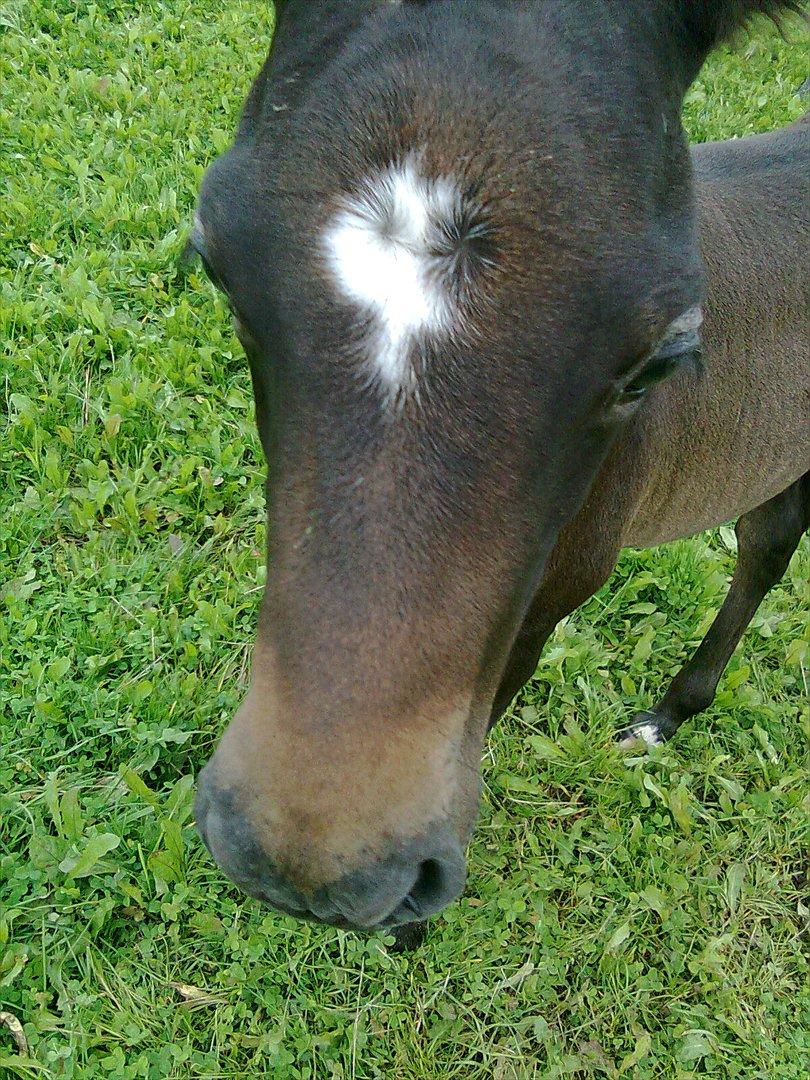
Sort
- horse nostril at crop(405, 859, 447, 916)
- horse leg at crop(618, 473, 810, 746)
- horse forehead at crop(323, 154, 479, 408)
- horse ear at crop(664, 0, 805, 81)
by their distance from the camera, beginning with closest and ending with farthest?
1. horse forehead at crop(323, 154, 479, 408)
2. horse nostril at crop(405, 859, 447, 916)
3. horse ear at crop(664, 0, 805, 81)
4. horse leg at crop(618, 473, 810, 746)

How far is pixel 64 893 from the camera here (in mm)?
2889

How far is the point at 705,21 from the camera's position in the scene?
1.88m

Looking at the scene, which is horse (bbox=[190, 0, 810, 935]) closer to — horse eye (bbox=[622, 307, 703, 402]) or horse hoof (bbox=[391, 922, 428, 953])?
horse eye (bbox=[622, 307, 703, 402])

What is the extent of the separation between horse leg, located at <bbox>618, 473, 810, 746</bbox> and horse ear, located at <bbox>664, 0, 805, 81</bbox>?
Result: 1.96 meters

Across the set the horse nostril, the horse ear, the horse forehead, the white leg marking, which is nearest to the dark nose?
the horse nostril

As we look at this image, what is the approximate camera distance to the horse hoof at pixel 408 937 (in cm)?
296

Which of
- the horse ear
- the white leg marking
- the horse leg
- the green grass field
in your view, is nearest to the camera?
the horse ear

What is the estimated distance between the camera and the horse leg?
3.55m

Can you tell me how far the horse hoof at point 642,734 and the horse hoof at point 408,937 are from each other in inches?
43.8

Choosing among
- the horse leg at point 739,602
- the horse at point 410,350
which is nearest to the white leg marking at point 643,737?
the horse leg at point 739,602

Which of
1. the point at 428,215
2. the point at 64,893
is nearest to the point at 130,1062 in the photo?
the point at 64,893

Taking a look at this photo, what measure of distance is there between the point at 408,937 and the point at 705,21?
2.61m

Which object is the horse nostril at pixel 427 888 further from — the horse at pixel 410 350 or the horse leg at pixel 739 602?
the horse leg at pixel 739 602

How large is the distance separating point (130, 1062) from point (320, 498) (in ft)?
6.91
